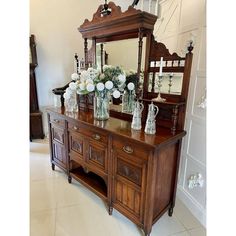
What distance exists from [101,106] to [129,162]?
74 centimetres

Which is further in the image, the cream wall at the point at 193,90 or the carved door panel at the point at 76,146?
the carved door panel at the point at 76,146

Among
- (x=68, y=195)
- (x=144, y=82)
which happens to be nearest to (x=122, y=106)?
(x=144, y=82)

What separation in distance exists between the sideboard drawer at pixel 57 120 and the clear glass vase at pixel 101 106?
17.2 inches

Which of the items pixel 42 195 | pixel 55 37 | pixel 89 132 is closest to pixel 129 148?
pixel 89 132

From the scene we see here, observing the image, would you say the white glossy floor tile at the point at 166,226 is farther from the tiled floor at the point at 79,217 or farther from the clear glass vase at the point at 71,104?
the clear glass vase at the point at 71,104

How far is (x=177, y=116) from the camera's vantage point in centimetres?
161

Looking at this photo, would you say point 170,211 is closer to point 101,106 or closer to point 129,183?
point 129,183

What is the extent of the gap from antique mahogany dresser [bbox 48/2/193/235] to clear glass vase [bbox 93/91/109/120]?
91mm

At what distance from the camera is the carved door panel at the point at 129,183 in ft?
4.94

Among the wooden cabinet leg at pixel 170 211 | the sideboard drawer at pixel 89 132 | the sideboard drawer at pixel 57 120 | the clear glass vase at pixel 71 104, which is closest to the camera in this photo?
the sideboard drawer at pixel 89 132

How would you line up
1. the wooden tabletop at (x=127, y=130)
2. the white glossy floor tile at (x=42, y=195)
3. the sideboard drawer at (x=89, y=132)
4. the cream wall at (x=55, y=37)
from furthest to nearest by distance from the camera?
1. the cream wall at (x=55, y=37)
2. the white glossy floor tile at (x=42, y=195)
3. the sideboard drawer at (x=89, y=132)
4. the wooden tabletop at (x=127, y=130)

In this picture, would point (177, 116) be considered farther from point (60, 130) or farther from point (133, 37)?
point (60, 130)

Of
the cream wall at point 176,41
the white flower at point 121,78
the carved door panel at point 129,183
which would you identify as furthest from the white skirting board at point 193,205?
the white flower at point 121,78

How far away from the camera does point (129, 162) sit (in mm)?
1552
